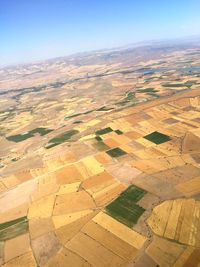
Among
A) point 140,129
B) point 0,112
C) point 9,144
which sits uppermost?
point 140,129

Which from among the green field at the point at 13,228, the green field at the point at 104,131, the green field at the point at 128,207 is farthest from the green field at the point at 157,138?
the green field at the point at 13,228

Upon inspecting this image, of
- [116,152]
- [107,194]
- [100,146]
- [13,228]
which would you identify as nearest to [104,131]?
[100,146]

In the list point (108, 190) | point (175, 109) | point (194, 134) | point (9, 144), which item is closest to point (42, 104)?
point (9, 144)

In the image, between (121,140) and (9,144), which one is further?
(9,144)

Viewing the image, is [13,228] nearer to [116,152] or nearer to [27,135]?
[116,152]

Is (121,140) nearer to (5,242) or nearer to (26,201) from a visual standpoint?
(26,201)
